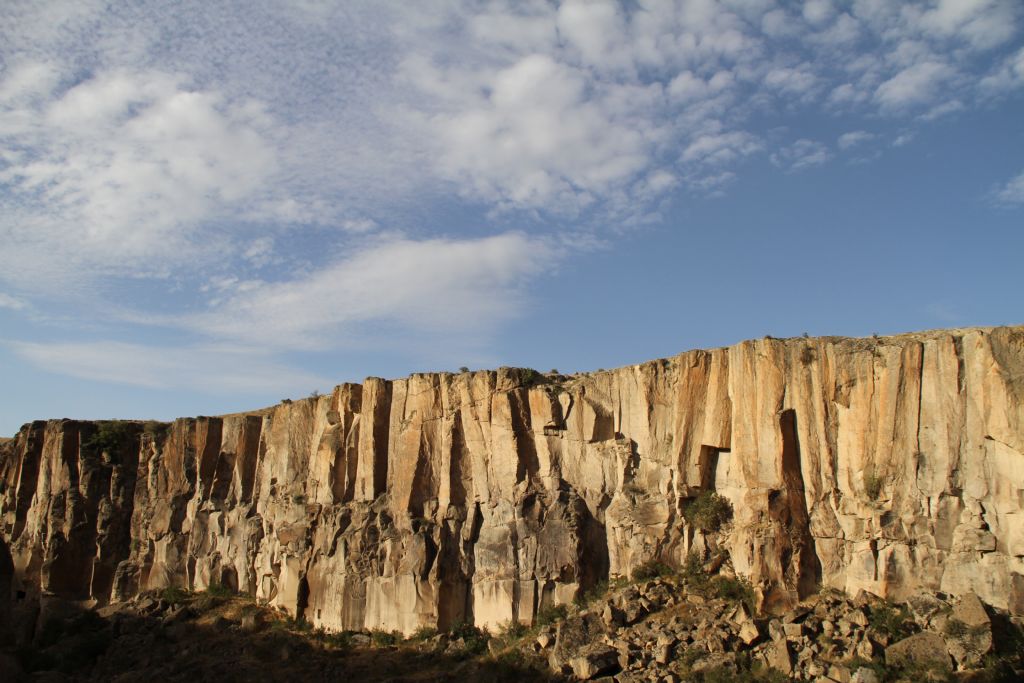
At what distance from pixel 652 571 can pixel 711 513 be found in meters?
2.44

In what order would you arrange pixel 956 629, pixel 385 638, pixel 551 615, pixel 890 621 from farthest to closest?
pixel 385 638 < pixel 551 615 < pixel 890 621 < pixel 956 629

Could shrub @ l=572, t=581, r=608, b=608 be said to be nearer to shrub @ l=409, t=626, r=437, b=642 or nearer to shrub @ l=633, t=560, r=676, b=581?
shrub @ l=633, t=560, r=676, b=581

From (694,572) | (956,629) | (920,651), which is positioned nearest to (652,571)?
(694,572)

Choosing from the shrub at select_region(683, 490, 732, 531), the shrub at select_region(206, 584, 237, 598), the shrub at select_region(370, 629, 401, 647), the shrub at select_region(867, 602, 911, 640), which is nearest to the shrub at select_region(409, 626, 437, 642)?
the shrub at select_region(370, 629, 401, 647)

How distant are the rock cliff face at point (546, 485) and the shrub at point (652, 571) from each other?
0.29 metres

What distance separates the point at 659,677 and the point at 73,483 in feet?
94.2

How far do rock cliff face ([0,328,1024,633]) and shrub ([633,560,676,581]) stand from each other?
0.29 meters

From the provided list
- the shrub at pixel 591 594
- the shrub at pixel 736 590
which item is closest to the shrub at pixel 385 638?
the shrub at pixel 591 594

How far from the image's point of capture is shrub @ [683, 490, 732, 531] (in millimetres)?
24875

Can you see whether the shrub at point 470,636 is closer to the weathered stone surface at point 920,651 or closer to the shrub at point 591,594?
the shrub at point 591,594

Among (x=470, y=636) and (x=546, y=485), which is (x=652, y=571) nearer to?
(x=546, y=485)

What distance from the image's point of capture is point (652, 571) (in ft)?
83.6

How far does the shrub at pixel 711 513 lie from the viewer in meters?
24.9

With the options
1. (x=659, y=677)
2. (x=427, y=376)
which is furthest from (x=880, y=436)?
(x=427, y=376)
